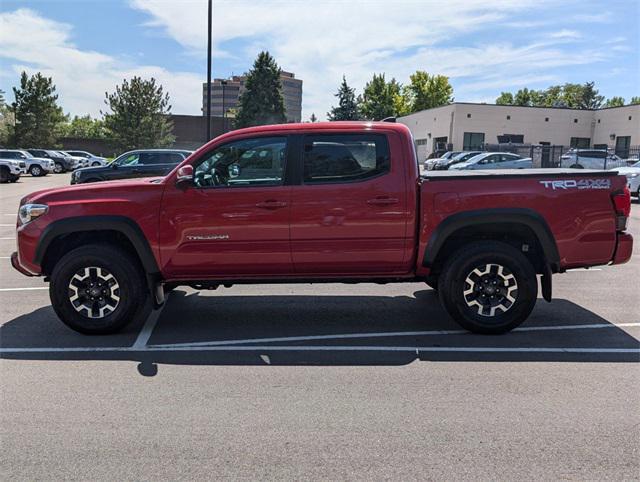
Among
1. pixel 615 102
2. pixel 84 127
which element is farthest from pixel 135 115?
pixel 615 102

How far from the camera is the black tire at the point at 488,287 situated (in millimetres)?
5145

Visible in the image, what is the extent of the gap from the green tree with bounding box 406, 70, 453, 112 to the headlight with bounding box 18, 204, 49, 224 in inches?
3395

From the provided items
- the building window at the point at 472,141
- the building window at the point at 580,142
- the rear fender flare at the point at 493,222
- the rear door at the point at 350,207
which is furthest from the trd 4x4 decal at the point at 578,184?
the building window at the point at 580,142

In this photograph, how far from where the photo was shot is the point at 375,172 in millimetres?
5168

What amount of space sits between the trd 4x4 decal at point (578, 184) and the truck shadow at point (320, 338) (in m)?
1.46

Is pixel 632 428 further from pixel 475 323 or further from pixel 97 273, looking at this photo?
pixel 97 273

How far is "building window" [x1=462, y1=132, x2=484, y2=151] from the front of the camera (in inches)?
1981

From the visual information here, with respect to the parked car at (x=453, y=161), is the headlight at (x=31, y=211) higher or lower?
lower

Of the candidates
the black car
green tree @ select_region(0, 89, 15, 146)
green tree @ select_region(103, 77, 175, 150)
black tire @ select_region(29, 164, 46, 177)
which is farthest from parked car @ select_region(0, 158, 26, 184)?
green tree @ select_region(0, 89, 15, 146)

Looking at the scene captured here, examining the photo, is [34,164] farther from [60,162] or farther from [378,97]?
[378,97]

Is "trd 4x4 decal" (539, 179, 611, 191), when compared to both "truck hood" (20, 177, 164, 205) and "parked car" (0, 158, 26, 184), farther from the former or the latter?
"parked car" (0, 158, 26, 184)

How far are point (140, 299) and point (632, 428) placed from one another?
419 cm

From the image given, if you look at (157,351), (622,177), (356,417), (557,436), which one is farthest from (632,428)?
(157,351)

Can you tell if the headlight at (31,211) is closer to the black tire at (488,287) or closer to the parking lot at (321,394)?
the parking lot at (321,394)
